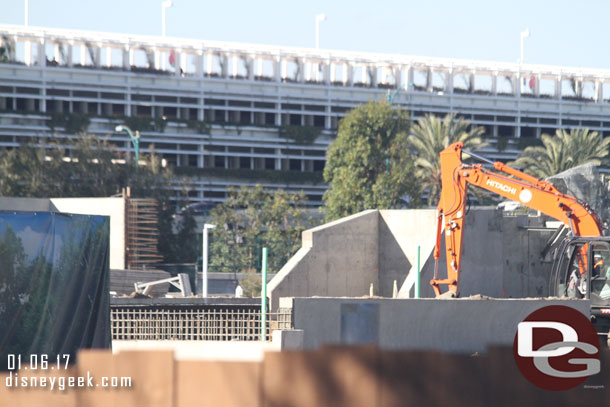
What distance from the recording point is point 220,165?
87812mm

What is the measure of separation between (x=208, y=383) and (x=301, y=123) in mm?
79820

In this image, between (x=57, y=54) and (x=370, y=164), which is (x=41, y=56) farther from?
(x=370, y=164)

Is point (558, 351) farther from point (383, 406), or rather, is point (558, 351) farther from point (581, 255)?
point (581, 255)

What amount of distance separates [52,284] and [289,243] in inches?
1496

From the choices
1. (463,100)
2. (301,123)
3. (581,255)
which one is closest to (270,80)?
(301,123)

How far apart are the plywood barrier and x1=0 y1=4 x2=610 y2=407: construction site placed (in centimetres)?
2

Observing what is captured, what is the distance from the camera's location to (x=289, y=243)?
52344 mm

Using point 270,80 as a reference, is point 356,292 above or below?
below

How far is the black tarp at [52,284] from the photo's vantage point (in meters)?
13.9

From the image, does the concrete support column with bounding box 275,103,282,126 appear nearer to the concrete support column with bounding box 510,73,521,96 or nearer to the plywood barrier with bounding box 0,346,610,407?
the concrete support column with bounding box 510,73,521,96

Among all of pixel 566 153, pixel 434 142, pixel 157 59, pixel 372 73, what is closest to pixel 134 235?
pixel 434 142

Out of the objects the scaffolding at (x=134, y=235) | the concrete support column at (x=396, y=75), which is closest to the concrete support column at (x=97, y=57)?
the concrete support column at (x=396, y=75)

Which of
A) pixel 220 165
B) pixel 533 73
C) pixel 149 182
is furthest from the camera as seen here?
pixel 533 73

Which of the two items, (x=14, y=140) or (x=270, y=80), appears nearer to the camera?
(x=14, y=140)
